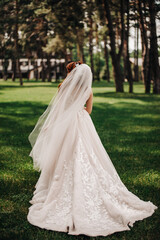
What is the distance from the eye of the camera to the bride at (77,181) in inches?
150

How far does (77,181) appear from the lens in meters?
3.96

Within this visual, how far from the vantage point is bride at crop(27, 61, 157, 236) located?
3.81 meters

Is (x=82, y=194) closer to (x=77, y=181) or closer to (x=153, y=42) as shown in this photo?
(x=77, y=181)

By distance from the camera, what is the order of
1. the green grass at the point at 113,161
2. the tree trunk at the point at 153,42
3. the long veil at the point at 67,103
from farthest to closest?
1. the tree trunk at the point at 153,42
2. the long veil at the point at 67,103
3. the green grass at the point at 113,161

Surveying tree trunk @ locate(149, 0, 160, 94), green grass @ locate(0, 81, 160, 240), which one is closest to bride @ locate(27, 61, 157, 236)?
green grass @ locate(0, 81, 160, 240)

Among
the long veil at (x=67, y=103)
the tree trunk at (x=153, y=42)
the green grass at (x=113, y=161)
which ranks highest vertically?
the tree trunk at (x=153, y=42)

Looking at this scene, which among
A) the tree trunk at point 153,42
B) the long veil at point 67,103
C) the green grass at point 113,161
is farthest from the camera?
the tree trunk at point 153,42

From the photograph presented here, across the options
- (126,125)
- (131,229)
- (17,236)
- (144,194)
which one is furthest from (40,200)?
(126,125)

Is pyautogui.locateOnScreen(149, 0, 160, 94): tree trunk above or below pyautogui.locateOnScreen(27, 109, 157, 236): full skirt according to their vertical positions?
above

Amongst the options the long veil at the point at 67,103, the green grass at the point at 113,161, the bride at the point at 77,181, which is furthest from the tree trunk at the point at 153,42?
the long veil at the point at 67,103

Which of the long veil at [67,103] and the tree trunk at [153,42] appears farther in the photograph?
the tree trunk at [153,42]

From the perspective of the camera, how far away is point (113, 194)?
13.9 feet

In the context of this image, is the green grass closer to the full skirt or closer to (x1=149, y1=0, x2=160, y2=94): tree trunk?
the full skirt

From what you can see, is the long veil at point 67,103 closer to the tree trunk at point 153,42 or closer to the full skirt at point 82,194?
the full skirt at point 82,194
